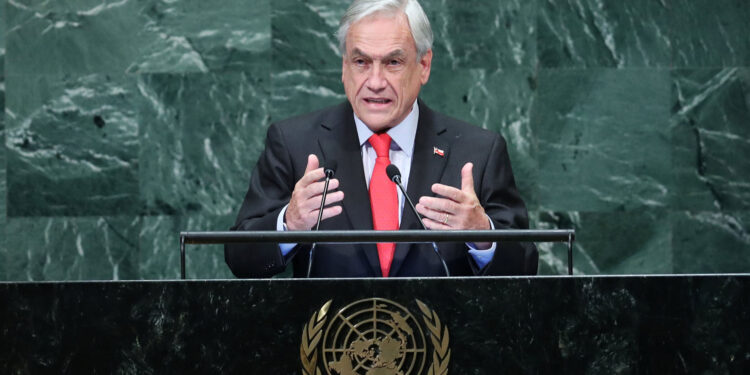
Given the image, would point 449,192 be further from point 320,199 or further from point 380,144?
point 380,144

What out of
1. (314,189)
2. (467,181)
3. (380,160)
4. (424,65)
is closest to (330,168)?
(314,189)

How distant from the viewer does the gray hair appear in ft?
10.2

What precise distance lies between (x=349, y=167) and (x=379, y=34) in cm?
40

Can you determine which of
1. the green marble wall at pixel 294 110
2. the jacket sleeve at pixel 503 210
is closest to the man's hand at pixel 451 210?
the jacket sleeve at pixel 503 210

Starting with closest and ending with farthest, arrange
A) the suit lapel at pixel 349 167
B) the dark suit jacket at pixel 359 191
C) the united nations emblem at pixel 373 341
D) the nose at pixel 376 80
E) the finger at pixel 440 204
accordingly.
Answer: the united nations emblem at pixel 373 341 → the finger at pixel 440 204 → the dark suit jacket at pixel 359 191 → the suit lapel at pixel 349 167 → the nose at pixel 376 80

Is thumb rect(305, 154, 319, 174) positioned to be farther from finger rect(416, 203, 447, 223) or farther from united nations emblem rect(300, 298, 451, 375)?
united nations emblem rect(300, 298, 451, 375)

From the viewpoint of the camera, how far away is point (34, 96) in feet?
15.9

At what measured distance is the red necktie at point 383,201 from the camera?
295 centimetres

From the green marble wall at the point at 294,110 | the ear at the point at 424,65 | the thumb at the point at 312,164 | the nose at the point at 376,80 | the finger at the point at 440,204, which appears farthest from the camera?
the green marble wall at the point at 294,110

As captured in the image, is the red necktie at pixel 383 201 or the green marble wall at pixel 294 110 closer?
the red necktie at pixel 383 201

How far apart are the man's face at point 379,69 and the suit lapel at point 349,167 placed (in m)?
0.09

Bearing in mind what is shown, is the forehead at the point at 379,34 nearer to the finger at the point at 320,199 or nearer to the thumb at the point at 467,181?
the thumb at the point at 467,181

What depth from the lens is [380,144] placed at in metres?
3.10

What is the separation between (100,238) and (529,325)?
316cm
